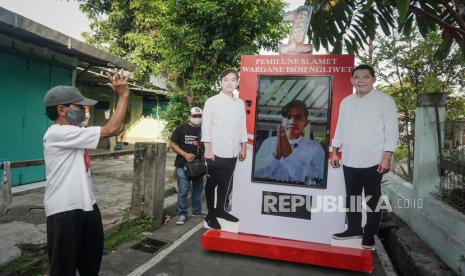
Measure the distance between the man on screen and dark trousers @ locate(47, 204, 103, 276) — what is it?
2.53 metres

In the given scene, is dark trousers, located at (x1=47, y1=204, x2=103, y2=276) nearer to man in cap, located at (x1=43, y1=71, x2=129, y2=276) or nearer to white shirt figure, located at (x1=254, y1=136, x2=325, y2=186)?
man in cap, located at (x1=43, y1=71, x2=129, y2=276)

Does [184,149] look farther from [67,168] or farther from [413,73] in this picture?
[413,73]

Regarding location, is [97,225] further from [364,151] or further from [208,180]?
[364,151]

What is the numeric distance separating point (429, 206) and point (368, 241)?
4.61 ft

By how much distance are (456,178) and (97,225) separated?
14.3 feet

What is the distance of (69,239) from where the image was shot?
9.22ft

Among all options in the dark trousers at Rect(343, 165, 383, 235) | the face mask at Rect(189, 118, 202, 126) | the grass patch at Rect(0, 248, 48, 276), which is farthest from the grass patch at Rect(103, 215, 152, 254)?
the dark trousers at Rect(343, 165, 383, 235)

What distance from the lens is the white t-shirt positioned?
2.83m

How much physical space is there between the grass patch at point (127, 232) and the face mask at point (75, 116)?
8.40 ft

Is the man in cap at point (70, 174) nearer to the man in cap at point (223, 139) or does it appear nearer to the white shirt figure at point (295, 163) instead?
the man in cap at point (223, 139)

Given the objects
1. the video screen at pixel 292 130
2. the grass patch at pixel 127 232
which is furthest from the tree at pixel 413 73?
the grass patch at pixel 127 232

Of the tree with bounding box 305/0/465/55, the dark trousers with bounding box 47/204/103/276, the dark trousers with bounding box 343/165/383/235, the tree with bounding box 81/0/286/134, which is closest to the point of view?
the dark trousers with bounding box 47/204/103/276

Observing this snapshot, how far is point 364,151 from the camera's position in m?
4.23

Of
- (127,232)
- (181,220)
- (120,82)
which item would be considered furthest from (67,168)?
(181,220)
